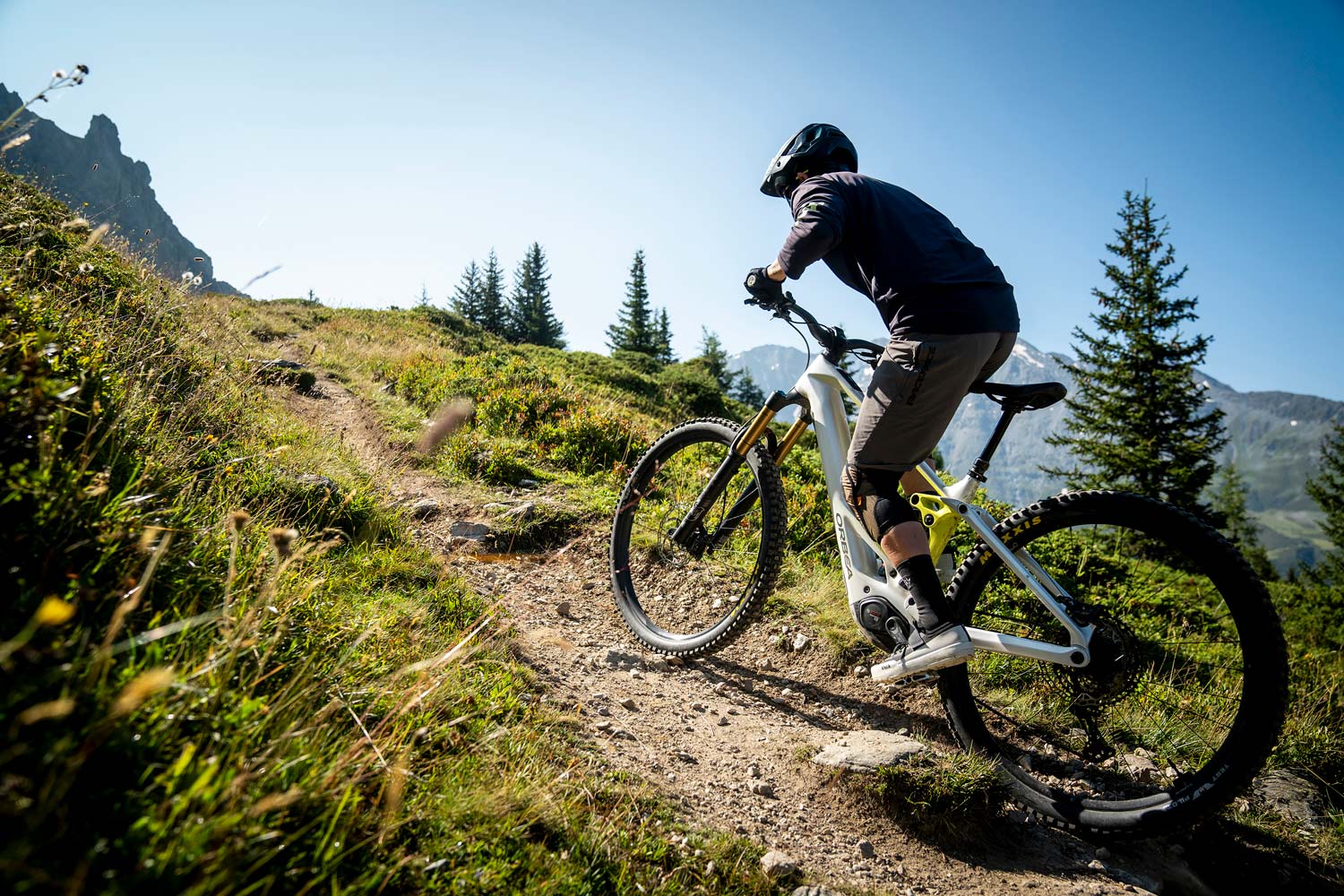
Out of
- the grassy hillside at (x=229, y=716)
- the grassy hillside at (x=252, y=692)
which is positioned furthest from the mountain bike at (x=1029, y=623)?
the grassy hillside at (x=229, y=716)

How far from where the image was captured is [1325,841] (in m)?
2.83

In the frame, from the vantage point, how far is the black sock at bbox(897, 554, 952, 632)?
301 cm

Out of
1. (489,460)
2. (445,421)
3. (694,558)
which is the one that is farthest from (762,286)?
(445,421)

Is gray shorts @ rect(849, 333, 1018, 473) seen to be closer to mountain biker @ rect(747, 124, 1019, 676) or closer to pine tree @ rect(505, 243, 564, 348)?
mountain biker @ rect(747, 124, 1019, 676)

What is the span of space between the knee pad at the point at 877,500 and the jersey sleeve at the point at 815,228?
46.6 inches

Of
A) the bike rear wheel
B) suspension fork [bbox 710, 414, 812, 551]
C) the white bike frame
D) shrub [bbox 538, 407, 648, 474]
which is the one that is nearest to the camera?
the white bike frame

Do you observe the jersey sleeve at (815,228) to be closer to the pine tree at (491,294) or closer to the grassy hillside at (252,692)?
the grassy hillside at (252,692)

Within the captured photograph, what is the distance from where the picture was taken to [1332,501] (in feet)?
79.5

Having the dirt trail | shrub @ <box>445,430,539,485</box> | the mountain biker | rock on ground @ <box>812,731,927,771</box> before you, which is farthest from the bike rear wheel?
shrub @ <box>445,430,539,485</box>

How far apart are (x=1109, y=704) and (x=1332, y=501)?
3259cm

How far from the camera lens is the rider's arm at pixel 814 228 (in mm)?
3141

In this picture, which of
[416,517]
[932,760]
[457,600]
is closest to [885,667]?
[932,760]

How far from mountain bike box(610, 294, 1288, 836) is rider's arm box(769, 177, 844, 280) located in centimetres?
54

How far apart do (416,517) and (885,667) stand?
4.50 meters
